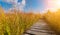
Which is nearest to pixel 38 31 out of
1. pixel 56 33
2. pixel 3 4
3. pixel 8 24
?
pixel 56 33

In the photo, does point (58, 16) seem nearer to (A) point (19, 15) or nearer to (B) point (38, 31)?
(B) point (38, 31)

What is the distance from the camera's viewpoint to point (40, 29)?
2.18 meters

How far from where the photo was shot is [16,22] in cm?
219

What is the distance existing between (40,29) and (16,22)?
0.30m

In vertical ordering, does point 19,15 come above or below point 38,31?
above

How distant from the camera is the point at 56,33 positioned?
213 centimetres

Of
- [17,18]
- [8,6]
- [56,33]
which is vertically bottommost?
[56,33]

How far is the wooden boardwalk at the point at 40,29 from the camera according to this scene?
84.7 inches

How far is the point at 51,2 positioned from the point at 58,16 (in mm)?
189

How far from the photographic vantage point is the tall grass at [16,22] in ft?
7.09

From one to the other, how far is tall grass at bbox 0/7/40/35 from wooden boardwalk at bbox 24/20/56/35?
0.04 metres

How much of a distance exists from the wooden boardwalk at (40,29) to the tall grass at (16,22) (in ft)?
0.15

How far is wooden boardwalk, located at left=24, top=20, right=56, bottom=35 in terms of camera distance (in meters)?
2.15

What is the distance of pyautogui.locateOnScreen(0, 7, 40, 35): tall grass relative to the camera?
2.16 meters
